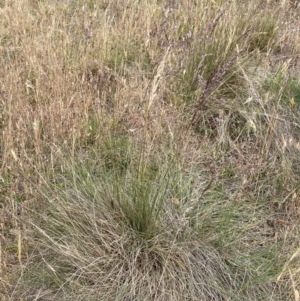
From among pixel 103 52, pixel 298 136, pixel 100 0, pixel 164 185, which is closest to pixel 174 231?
Result: pixel 164 185

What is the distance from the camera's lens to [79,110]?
2.34m

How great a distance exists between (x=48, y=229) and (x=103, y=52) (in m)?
1.47

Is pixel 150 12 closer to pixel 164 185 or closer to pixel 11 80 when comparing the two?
pixel 11 80

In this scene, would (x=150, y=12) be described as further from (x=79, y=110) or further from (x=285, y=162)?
(x=285, y=162)

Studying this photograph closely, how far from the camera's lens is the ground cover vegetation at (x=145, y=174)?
1721 mm

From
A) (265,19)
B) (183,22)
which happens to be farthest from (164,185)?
(265,19)

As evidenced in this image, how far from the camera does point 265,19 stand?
3.22 m

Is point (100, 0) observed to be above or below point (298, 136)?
above

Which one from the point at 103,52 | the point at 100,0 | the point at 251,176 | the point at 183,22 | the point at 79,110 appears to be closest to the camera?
the point at 251,176

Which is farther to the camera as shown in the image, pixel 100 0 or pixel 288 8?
pixel 100 0

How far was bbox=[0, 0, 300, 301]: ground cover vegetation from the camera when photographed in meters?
1.72

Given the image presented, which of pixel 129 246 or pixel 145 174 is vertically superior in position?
pixel 145 174

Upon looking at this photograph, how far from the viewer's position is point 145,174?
71.2 inches

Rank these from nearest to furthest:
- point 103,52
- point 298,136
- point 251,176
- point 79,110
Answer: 1. point 251,176
2. point 79,110
3. point 298,136
4. point 103,52
